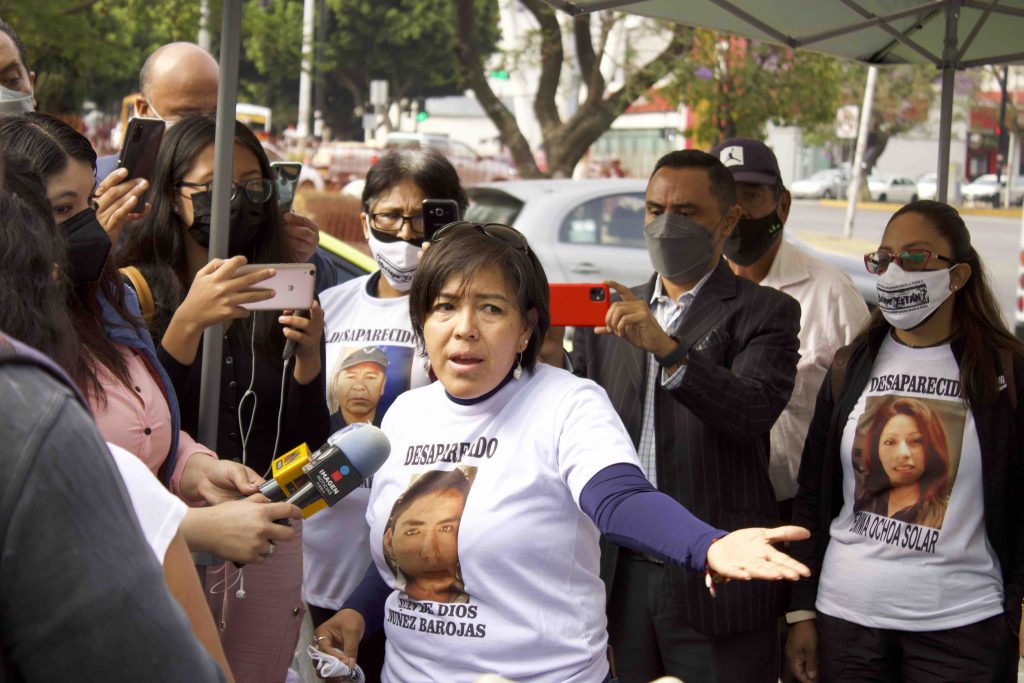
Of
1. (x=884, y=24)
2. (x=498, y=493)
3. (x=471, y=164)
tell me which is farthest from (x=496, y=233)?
(x=471, y=164)

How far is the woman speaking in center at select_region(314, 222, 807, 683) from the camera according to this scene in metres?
2.33

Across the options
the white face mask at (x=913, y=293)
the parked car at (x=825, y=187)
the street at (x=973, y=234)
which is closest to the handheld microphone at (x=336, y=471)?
the white face mask at (x=913, y=293)

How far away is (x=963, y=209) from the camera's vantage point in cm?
4003

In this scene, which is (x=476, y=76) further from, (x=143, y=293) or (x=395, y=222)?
(x=143, y=293)

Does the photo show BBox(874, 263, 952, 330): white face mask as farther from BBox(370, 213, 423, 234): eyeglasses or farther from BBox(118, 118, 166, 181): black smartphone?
BBox(118, 118, 166, 181): black smartphone

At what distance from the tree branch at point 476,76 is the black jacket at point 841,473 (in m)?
9.91

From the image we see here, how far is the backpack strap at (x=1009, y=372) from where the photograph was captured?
335cm

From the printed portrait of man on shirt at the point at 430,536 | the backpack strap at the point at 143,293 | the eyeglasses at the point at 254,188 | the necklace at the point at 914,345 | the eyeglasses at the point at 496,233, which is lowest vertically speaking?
the printed portrait of man on shirt at the point at 430,536

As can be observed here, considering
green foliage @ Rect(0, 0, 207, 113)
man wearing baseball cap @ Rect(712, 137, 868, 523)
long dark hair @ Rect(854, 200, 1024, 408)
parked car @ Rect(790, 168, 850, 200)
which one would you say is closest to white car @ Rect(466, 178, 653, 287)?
green foliage @ Rect(0, 0, 207, 113)

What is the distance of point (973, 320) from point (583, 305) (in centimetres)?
116

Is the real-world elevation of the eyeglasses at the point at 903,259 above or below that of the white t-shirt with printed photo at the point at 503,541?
above

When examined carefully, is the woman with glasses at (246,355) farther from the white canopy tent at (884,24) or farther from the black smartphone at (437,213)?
the white canopy tent at (884,24)

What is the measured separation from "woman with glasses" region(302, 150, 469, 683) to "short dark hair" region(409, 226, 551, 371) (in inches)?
32.9

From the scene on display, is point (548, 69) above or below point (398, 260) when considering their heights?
above
